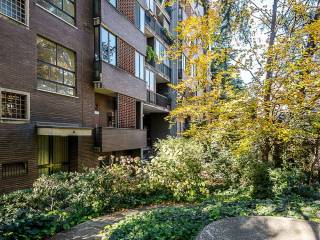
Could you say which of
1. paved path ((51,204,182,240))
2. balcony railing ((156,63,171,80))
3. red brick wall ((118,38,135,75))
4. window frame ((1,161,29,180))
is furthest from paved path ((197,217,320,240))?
balcony railing ((156,63,171,80))

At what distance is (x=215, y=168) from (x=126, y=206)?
4.39 metres

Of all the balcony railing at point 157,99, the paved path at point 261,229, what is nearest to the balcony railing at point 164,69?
the balcony railing at point 157,99

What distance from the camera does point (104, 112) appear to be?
17.8 m

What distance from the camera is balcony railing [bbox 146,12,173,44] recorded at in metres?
23.7

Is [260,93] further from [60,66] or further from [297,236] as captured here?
[60,66]

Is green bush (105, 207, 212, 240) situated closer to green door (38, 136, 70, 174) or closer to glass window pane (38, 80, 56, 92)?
green door (38, 136, 70, 174)

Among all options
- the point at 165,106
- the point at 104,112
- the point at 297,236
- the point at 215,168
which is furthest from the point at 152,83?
the point at 297,236

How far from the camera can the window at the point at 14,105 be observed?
1000cm

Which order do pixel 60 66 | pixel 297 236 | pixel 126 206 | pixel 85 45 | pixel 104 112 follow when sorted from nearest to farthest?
pixel 297 236 → pixel 126 206 → pixel 60 66 → pixel 85 45 → pixel 104 112

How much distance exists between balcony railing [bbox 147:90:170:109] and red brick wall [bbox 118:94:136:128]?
4027 mm

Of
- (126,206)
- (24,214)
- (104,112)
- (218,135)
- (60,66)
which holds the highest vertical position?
(60,66)

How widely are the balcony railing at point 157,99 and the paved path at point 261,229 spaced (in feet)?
59.6

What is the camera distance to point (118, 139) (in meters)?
16.2

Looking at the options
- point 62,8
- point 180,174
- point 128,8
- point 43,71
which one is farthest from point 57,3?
point 180,174
